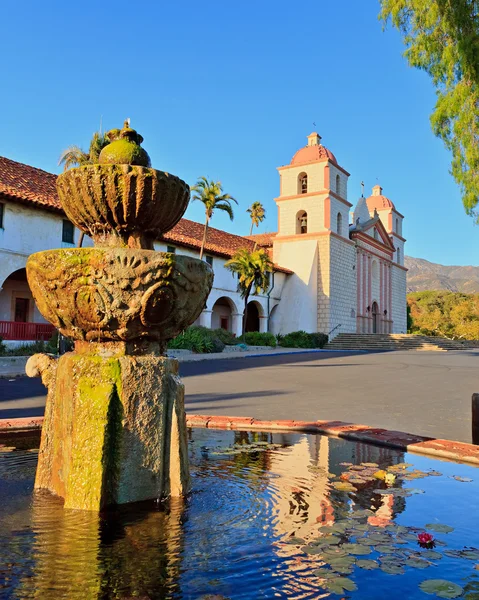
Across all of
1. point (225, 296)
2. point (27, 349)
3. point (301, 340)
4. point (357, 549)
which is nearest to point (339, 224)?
point (301, 340)

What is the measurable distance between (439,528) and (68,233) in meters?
19.5

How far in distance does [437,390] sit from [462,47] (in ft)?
25.3

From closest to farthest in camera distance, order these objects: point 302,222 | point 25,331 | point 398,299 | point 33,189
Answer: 1. point 25,331
2. point 33,189
3. point 302,222
4. point 398,299

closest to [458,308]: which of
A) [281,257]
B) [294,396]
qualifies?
[281,257]

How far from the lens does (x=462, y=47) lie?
38.4ft

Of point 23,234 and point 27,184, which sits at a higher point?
point 27,184

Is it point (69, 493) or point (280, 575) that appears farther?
point (69, 493)

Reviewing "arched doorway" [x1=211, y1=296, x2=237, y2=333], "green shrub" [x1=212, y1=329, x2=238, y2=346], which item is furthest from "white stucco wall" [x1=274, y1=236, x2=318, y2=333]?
"green shrub" [x1=212, y1=329, x2=238, y2=346]

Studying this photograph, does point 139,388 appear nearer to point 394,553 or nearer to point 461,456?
point 394,553

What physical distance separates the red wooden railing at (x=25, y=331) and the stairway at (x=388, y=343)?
19505 mm

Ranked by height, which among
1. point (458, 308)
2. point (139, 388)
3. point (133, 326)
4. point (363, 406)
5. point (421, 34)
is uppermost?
point (421, 34)

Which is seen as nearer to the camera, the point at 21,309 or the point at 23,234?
the point at 23,234

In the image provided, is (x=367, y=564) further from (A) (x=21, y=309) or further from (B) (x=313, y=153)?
(B) (x=313, y=153)

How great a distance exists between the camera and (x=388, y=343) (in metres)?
33.3
